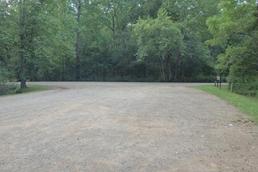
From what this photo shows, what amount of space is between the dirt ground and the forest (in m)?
13.8

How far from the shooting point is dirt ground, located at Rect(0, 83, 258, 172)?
5867mm

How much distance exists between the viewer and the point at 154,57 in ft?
140

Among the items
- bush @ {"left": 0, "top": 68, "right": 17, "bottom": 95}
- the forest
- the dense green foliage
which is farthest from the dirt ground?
bush @ {"left": 0, "top": 68, "right": 17, "bottom": 95}

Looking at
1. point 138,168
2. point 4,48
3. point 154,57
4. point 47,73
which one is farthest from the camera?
point 47,73

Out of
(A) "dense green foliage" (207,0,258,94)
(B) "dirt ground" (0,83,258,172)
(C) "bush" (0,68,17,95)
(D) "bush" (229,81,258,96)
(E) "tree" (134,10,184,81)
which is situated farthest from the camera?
(E) "tree" (134,10,184,81)

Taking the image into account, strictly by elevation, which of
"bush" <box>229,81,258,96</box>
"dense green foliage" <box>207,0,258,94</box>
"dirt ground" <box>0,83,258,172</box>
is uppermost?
"dense green foliage" <box>207,0,258,94</box>

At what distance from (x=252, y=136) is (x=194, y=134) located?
1.19 meters

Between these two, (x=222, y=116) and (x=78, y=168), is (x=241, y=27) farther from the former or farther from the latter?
(x=78, y=168)

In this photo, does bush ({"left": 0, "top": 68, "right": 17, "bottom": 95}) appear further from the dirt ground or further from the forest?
the dirt ground

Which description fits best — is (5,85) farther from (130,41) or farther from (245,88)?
(130,41)

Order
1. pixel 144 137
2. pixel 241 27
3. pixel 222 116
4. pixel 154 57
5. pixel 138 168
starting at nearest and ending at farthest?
pixel 138 168 → pixel 144 137 → pixel 222 116 → pixel 241 27 → pixel 154 57

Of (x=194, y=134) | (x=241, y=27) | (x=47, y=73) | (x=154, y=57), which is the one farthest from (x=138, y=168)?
(x=47, y=73)

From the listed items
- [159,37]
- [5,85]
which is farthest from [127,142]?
[159,37]

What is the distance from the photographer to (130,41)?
148 ft
